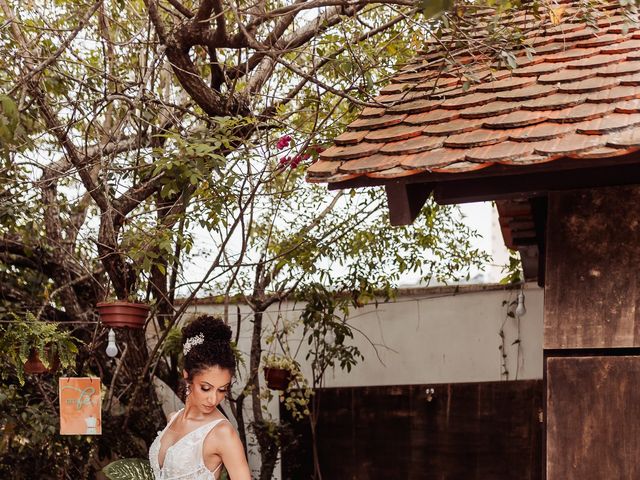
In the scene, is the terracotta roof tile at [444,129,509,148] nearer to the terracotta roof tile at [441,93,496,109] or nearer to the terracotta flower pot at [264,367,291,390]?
the terracotta roof tile at [441,93,496,109]

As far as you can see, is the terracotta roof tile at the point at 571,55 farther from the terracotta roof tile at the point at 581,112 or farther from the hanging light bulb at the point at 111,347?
the hanging light bulb at the point at 111,347

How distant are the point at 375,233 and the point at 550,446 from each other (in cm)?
429

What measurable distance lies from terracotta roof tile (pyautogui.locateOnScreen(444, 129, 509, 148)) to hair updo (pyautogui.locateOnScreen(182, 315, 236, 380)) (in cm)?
130

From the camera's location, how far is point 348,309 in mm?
8312

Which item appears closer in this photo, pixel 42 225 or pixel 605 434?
pixel 605 434

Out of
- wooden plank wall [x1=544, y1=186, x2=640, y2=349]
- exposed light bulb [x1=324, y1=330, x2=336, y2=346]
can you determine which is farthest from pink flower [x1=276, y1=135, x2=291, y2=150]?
exposed light bulb [x1=324, y1=330, x2=336, y2=346]

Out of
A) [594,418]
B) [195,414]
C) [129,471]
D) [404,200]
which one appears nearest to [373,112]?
[404,200]

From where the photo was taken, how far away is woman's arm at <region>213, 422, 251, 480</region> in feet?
13.0

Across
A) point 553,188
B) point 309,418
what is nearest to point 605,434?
point 553,188

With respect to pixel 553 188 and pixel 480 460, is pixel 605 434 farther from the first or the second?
pixel 480 460

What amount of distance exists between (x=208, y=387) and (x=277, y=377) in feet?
12.3

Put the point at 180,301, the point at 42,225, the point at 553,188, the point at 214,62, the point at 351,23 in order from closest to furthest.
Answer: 1. the point at 553,188
2. the point at 214,62
3. the point at 351,23
4. the point at 42,225
5. the point at 180,301

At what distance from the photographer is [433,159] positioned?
4.03 m

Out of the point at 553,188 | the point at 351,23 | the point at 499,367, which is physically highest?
the point at 351,23
